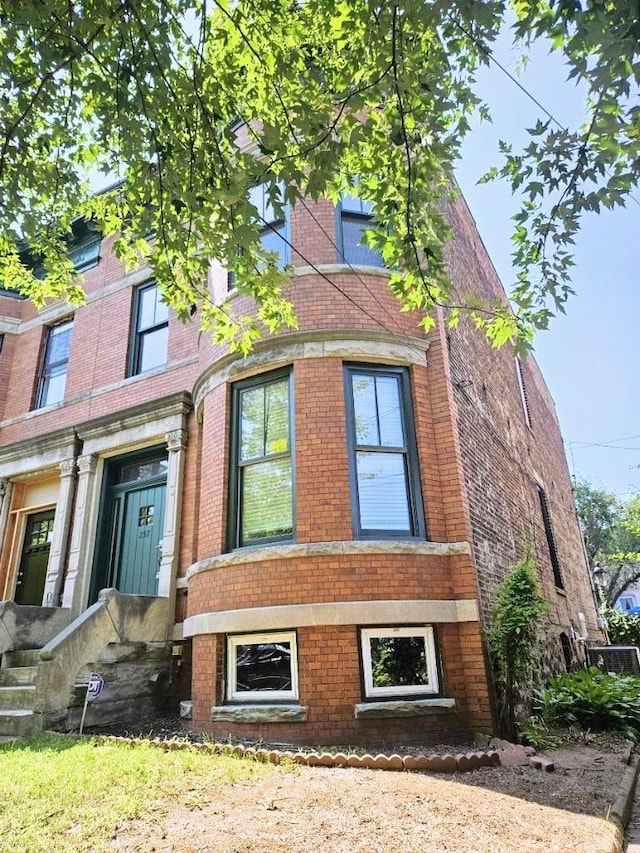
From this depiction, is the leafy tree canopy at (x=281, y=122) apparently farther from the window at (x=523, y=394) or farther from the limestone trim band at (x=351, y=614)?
the window at (x=523, y=394)

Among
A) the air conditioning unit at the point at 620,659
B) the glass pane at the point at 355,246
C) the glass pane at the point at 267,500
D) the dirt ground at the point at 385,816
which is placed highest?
the glass pane at the point at 355,246

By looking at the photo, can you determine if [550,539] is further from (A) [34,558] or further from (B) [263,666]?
(A) [34,558]

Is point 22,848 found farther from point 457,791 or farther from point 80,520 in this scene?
point 80,520

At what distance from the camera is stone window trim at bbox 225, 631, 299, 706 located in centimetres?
601

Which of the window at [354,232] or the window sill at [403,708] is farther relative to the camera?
the window at [354,232]

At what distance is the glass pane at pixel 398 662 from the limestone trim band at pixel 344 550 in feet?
3.01

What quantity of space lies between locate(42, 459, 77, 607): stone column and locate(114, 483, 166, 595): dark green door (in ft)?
3.23

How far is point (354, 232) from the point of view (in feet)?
27.1

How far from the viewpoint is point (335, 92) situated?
496 cm

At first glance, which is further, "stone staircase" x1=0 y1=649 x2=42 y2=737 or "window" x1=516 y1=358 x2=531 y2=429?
"window" x1=516 y1=358 x2=531 y2=429

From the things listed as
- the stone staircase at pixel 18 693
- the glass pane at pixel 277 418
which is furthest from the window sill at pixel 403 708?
the stone staircase at pixel 18 693

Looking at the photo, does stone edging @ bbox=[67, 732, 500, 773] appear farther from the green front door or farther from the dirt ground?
the green front door

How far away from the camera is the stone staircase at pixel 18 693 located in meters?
6.34

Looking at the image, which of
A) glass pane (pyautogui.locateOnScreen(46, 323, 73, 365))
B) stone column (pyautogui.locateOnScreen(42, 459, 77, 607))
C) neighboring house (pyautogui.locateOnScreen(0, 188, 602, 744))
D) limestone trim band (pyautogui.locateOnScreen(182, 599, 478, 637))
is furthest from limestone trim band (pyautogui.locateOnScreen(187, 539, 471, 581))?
glass pane (pyautogui.locateOnScreen(46, 323, 73, 365))
